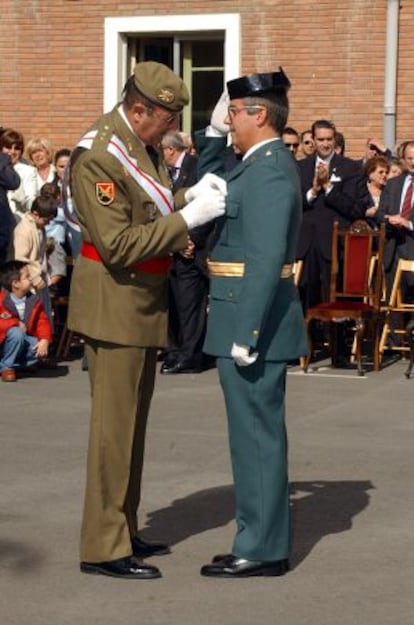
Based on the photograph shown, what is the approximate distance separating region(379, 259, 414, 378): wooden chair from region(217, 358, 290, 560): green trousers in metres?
7.76

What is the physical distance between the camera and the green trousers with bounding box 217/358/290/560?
6.82 meters

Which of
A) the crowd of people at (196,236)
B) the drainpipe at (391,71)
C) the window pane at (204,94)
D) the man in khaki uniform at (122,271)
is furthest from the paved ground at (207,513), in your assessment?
the window pane at (204,94)

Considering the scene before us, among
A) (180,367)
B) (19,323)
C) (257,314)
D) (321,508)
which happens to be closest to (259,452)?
(257,314)

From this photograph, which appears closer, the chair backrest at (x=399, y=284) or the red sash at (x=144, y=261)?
the red sash at (x=144, y=261)

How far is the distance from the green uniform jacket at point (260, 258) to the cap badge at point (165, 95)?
40cm

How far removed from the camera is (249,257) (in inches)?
262

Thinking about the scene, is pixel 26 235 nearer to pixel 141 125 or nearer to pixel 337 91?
pixel 337 91

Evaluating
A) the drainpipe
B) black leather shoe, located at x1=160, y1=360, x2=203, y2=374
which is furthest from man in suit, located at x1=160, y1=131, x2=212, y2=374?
the drainpipe

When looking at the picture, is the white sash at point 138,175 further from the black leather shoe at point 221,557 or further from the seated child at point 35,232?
the seated child at point 35,232

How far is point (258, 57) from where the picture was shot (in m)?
19.3

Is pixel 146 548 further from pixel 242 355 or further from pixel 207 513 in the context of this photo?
pixel 242 355

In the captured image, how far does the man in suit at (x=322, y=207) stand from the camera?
1496 centimetres

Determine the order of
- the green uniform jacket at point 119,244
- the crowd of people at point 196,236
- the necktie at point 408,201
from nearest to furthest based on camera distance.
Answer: the green uniform jacket at point 119,244
the crowd of people at point 196,236
the necktie at point 408,201

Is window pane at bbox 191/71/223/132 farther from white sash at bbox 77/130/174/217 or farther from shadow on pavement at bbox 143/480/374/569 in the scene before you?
white sash at bbox 77/130/174/217
